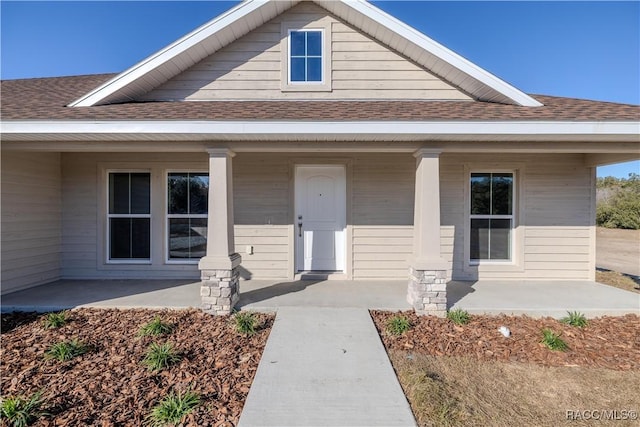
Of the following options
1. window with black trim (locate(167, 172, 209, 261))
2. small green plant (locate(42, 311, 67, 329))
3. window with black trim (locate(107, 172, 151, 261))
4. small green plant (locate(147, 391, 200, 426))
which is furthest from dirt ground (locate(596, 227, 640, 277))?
small green plant (locate(42, 311, 67, 329))

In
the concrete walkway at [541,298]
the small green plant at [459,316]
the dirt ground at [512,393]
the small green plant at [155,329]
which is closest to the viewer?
the dirt ground at [512,393]

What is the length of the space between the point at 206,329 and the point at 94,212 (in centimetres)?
407

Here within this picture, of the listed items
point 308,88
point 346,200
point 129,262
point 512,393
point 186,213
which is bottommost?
point 512,393

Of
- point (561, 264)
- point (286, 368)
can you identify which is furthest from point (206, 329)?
point (561, 264)

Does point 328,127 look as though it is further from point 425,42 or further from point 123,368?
point 123,368

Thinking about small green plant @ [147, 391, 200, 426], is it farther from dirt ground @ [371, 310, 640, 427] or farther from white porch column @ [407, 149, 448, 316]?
white porch column @ [407, 149, 448, 316]

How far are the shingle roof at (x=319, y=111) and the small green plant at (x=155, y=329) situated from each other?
2697mm

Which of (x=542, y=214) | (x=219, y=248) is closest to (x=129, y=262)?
(x=219, y=248)

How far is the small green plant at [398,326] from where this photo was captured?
395 cm

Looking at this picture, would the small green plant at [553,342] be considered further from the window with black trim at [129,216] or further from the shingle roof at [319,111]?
the window with black trim at [129,216]

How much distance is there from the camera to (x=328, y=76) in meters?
5.81

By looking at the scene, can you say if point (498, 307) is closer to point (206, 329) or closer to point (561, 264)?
point (561, 264)

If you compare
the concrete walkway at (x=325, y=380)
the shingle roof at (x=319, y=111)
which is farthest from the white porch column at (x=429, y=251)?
the concrete walkway at (x=325, y=380)

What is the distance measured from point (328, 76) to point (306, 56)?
577 millimetres
